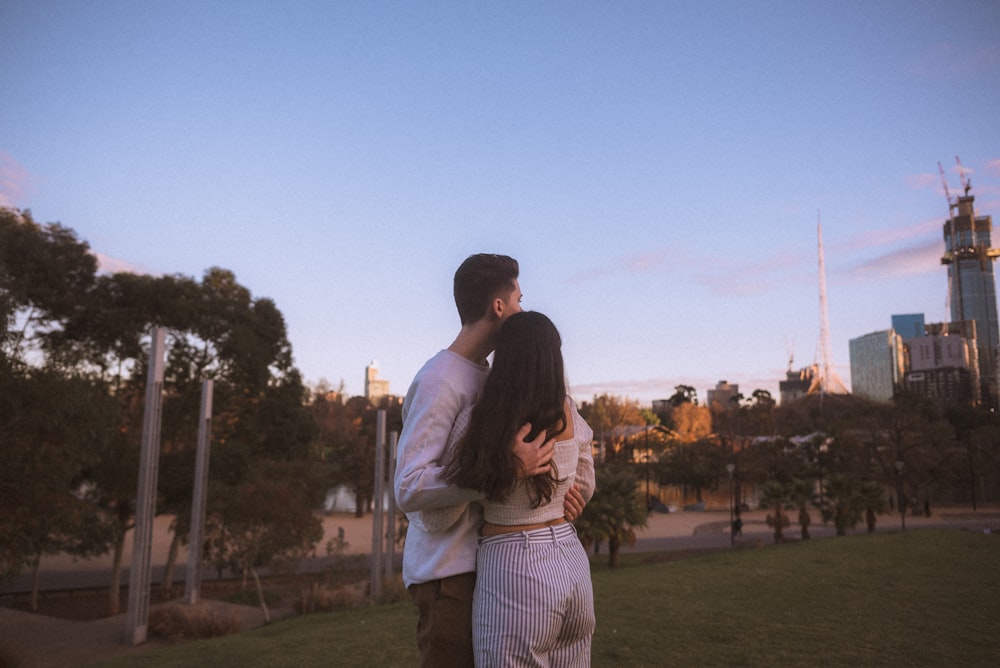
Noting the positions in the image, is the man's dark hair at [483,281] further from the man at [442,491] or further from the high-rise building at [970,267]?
the high-rise building at [970,267]

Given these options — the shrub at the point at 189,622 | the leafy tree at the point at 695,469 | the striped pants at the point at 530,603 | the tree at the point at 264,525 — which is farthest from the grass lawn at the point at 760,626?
the leafy tree at the point at 695,469

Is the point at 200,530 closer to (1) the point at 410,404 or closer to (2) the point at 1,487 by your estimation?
(2) the point at 1,487

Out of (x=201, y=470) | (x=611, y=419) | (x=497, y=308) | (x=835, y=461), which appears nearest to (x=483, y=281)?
(x=497, y=308)

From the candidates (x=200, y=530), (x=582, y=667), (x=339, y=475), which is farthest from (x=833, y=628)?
(x=339, y=475)

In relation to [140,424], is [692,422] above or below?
above

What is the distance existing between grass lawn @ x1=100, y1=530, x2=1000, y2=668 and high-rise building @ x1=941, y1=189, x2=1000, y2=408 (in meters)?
128

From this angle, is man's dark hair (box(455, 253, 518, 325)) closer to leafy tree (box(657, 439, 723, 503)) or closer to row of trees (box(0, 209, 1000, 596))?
row of trees (box(0, 209, 1000, 596))

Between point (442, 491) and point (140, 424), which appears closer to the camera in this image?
point (442, 491)

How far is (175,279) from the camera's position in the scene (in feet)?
81.3

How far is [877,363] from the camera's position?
157 metres

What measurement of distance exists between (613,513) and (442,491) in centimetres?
1893

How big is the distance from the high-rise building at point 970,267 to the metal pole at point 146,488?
134 m

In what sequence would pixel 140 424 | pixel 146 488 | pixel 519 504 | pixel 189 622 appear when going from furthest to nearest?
pixel 140 424 < pixel 189 622 < pixel 146 488 < pixel 519 504

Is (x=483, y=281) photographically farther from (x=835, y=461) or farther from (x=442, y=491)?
(x=835, y=461)
